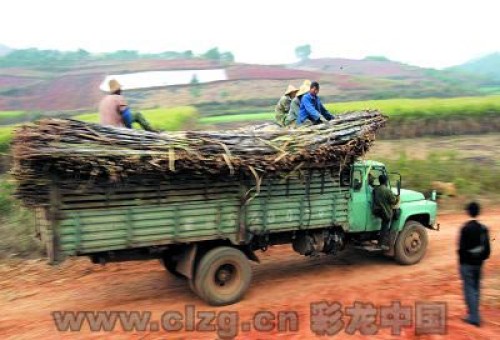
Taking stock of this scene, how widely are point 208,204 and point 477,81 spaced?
201ft

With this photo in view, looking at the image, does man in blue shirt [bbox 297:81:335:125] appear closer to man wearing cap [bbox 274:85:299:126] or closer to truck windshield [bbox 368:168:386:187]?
man wearing cap [bbox 274:85:299:126]

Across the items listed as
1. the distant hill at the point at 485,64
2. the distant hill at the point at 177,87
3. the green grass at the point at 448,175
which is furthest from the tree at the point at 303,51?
the green grass at the point at 448,175

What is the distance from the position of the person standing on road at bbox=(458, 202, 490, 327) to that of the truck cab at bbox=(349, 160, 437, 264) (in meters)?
2.53

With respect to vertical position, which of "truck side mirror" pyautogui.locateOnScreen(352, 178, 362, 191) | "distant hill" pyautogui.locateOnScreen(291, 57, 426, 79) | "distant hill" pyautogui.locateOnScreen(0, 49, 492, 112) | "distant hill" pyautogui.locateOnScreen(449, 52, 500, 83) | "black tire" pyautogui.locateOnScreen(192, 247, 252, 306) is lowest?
"black tire" pyautogui.locateOnScreen(192, 247, 252, 306)

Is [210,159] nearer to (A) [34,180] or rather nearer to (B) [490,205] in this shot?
(A) [34,180]

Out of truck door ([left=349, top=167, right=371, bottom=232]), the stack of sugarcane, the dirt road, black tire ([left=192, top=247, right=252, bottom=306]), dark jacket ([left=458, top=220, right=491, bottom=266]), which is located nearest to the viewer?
the stack of sugarcane

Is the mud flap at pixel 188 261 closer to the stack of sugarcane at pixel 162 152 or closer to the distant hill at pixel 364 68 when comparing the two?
the stack of sugarcane at pixel 162 152

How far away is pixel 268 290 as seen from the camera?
849 cm

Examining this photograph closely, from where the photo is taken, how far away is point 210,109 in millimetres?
35000

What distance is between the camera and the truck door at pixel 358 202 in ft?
29.3

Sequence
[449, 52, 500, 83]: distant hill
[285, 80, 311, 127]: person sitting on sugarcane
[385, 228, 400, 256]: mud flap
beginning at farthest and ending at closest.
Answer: [449, 52, 500, 83]: distant hill, [285, 80, 311, 127]: person sitting on sugarcane, [385, 228, 400, 256]: mud flap

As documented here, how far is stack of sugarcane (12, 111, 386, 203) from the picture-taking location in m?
6.38

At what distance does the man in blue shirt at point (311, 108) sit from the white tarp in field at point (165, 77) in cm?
2992

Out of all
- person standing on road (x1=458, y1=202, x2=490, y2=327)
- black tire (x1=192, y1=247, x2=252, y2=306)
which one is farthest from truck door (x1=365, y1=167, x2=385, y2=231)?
person standing on road (x1=458, y1=202, x2=490, y2=327)
